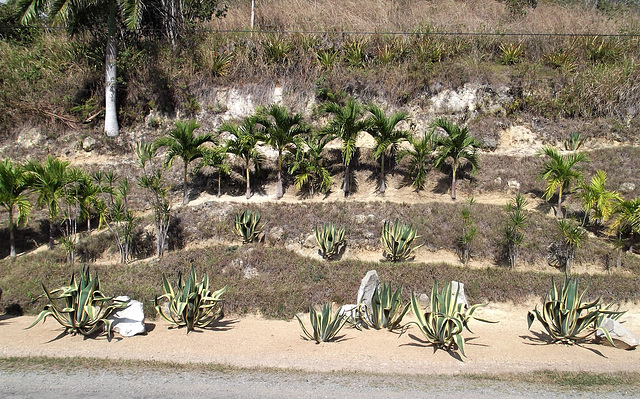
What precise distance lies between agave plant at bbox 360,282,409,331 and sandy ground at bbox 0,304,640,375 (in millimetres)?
200

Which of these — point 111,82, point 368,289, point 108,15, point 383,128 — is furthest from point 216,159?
point 108,15

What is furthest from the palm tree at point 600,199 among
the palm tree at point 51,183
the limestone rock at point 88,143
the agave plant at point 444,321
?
the limestone rock at point 88,143

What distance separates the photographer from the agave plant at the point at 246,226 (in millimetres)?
12141

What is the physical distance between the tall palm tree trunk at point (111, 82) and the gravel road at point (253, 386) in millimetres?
12025

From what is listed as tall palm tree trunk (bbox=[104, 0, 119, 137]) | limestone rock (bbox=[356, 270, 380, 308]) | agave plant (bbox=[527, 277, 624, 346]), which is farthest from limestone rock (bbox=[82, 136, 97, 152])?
agave plant (bbox=[527, 277, 624, 346])

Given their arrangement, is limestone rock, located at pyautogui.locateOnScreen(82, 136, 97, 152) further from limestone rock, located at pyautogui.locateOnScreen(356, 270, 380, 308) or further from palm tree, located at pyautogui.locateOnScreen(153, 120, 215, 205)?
limestone rock, located at pyautogui.locateOnScreen(356, 270, 380, 308)

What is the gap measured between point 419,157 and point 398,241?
146 inches

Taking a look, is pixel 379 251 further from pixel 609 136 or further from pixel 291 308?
pixel 609 136

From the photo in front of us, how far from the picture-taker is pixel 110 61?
635 inches

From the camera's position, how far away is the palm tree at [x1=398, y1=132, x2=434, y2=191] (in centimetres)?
1355

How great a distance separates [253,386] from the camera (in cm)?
597

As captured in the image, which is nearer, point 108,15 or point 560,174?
point 560,174

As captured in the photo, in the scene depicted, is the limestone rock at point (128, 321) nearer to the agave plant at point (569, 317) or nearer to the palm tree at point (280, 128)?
the agave plant at point (569, 317)

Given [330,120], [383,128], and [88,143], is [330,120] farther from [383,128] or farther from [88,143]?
[88,143]
